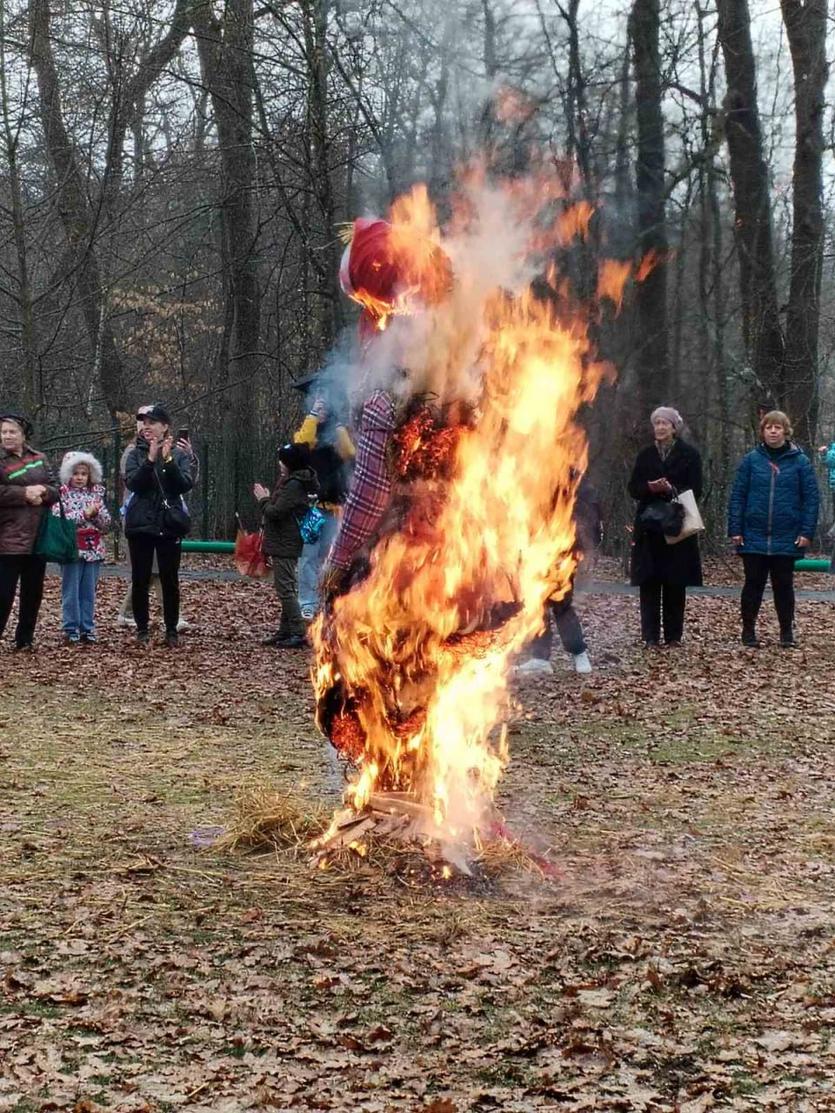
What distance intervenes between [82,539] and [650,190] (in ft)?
21.1

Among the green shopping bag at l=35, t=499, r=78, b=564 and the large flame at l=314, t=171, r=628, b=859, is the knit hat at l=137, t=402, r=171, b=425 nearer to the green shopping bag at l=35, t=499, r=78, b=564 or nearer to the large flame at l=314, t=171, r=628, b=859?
the green shopping bag at l=35, t=499, r=78, b=564

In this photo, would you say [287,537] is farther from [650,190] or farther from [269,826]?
Answer: [269,826]

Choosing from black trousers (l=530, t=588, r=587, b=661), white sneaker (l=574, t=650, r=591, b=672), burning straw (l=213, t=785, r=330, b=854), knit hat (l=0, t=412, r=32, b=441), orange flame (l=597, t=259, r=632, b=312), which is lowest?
burning straw (l=213, t=785, r=330, b=854)

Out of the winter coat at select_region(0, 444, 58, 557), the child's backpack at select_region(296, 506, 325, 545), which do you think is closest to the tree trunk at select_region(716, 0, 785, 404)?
the child's backpack at select_region(296, 506, 325, 545)

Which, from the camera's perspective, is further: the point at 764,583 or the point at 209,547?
the point at 209,547

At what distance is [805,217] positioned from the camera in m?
24.6

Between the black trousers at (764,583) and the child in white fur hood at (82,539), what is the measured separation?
6599 millimetres

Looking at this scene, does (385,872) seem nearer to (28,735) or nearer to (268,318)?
(28,735)

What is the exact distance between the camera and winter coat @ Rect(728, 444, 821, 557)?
47.8ft

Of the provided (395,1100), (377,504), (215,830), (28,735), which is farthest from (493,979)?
(28,735)

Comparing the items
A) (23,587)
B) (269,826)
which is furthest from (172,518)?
(269,826)

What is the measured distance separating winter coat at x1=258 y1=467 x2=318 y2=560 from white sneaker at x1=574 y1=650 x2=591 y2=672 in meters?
3.26

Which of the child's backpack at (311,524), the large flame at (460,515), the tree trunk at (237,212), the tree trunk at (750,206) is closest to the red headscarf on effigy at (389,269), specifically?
the large flame at (460,515)

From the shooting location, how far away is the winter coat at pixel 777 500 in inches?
573
